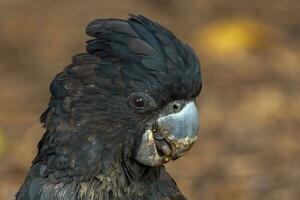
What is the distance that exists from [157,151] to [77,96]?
0.46m

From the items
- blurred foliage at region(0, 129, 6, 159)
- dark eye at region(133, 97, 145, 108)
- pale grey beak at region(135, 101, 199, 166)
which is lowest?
blurred foliage at region(0, 129, 6, 159)

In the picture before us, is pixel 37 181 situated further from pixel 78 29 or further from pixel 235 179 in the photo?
pixel 78 29

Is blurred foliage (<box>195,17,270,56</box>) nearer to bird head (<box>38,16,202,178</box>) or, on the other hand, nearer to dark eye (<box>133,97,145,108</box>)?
bird head (<box>38,16,202,178</box>)

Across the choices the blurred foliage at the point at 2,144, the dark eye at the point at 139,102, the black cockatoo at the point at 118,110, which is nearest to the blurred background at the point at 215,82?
the blurred foliage at the point at 2,144

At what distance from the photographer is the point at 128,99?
192 inches

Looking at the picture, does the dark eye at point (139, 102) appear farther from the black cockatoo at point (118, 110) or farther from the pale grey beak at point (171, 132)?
the pale grey beak at point (171, 132)

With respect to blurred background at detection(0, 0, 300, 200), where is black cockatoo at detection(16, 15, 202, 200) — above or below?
above

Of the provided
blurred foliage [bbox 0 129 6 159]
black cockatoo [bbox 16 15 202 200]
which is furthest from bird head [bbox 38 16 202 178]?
blurred foliage [bbox 0 129 6 159]

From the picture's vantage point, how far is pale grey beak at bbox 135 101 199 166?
15.9ft

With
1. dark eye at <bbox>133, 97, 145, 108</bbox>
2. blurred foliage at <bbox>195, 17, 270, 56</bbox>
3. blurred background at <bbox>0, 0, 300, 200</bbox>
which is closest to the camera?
dark eye at <bbox>133, 97, 145, 108</bbox>

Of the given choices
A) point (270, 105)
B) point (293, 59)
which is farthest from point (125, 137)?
point (293, 59)

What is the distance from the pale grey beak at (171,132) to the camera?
4.86 metres

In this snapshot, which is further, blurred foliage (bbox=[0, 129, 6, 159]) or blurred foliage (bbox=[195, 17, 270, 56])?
blurred foliage (bbox=[195, 17, 270, 56])

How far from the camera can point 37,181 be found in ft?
16.6
